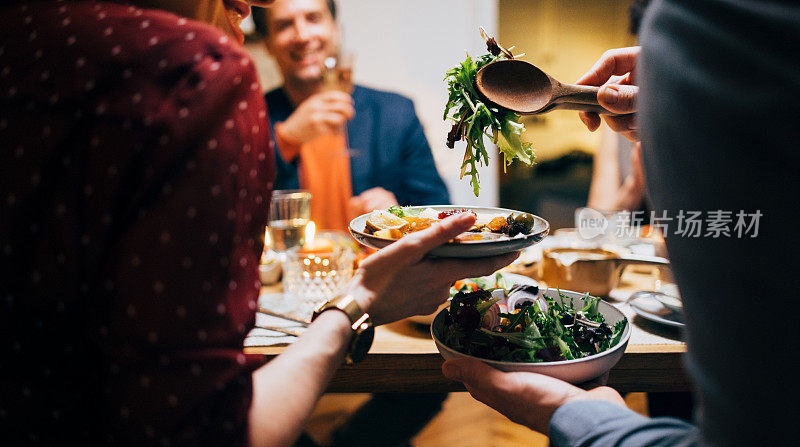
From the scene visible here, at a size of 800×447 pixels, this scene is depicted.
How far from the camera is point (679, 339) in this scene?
3.40ft

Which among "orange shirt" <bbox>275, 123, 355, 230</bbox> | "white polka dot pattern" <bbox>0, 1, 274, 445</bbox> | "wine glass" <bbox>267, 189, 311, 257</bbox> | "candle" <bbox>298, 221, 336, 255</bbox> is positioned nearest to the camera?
"white polka dot pattern" <bbox>0, 1, 274, 445</bbox>

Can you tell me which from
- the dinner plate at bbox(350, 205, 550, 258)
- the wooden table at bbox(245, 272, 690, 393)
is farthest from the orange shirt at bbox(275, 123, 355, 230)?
the dinner plate at bbox(350, 205, 550, 258)

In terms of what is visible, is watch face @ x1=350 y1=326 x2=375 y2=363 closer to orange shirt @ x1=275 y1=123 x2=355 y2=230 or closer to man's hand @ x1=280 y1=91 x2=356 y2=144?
man's hand @ x1=280 y1=91 x2=356 y2=144

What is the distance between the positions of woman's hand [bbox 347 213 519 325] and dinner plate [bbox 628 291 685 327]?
0.51 meters

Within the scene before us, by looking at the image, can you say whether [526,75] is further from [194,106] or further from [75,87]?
[75,87]

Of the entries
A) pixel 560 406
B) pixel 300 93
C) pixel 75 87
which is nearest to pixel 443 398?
pixel 560 406

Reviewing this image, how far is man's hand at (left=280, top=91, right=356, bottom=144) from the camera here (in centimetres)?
218

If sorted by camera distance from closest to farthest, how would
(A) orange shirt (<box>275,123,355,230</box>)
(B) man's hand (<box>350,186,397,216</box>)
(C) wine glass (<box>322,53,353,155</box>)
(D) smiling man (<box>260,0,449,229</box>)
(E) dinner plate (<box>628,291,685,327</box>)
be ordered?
(E) dinner plate (<box>628,291,685,327</box>) → (C) wine glass (<box>322,53,353,155</box>) → (B) man's hand (<box>350,186,397,216</box>) → (D) smiling man (<box>260,0,449,229</box>) → (A) orange shirt (<box>275,123,355,230</box>)

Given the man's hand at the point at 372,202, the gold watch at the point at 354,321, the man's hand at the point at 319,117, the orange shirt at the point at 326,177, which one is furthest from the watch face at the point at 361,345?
the orange shirt at the point at 326,177

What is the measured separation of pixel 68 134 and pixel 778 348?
77 cm

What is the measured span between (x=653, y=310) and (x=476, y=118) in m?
0.64

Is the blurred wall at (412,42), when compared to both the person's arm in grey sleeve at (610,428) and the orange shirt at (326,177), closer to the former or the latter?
the orange shirt at (326,177)

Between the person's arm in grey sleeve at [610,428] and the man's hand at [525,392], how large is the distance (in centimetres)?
2

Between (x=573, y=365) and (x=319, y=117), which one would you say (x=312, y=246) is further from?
(x=319, y=117)
